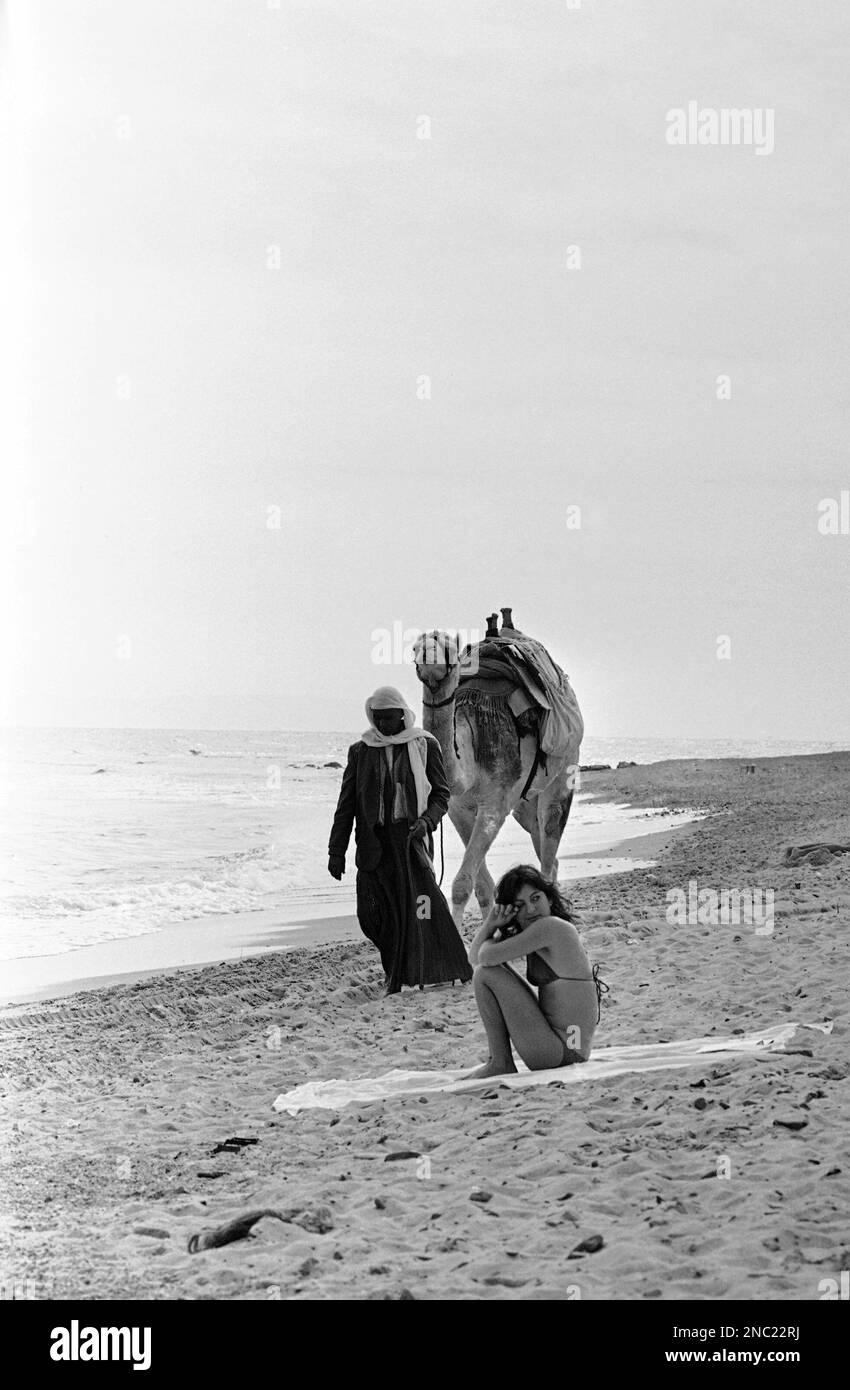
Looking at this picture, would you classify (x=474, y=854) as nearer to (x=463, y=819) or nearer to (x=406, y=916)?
(x=463, y=819)

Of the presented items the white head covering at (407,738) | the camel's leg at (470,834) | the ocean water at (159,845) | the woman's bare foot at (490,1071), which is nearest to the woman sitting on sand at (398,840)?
the white head covering at (407,738)

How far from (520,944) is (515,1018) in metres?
0.38

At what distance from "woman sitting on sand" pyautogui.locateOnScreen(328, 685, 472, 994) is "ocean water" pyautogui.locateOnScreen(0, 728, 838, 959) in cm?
498

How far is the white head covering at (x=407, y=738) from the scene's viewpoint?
1019cm

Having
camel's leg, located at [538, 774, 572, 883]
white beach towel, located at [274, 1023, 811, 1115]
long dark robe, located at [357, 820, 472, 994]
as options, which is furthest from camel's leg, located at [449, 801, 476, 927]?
white beach towel, located at [274, 1023, 811, 1115]

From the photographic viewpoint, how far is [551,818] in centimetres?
1352

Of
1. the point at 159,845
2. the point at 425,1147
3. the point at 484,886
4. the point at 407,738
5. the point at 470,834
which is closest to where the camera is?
the point at 425,1147

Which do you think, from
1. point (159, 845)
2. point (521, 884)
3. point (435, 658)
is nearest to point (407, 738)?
point (435, 658)

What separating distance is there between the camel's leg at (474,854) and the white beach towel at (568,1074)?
135 inches

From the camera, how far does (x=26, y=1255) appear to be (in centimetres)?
546

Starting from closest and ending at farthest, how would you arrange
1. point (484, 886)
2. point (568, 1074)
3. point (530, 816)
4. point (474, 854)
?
point (568, 1074)
point (474, 854)
point (484, 886)
point (530, 816)

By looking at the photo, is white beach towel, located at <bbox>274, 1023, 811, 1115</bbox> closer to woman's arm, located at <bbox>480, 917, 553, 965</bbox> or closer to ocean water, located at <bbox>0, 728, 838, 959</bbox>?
woman's arm, located at <bbox>480, 917, 553, 965</bbox>
